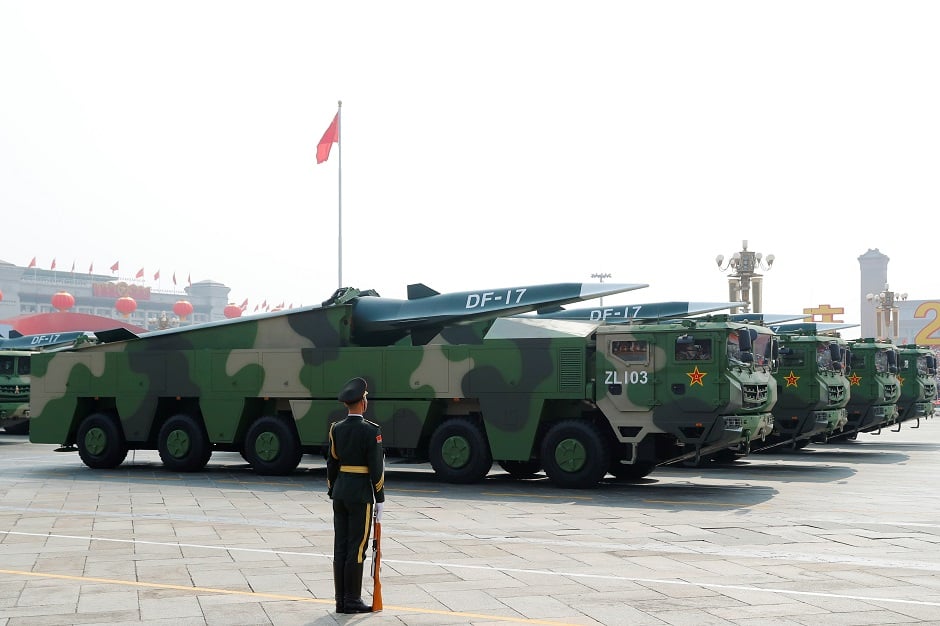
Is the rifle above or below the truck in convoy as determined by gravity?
below

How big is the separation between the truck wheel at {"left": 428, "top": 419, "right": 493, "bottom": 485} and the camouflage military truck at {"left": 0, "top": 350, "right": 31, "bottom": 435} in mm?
13976

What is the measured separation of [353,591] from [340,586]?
11 cm

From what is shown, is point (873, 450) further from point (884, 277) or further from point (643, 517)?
point (884, 277)

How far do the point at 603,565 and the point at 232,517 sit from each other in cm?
500

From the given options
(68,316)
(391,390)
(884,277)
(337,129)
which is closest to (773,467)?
(391,390)

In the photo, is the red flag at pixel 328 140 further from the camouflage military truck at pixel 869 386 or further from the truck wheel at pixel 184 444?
the camouflage military truck at pixel 869 386

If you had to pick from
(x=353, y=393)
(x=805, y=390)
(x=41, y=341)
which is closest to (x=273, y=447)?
(x=805, y=390)

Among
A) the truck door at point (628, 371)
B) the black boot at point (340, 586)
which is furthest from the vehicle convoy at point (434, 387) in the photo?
the black boot at point (340, 586)

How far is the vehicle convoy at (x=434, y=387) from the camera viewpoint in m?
15.1

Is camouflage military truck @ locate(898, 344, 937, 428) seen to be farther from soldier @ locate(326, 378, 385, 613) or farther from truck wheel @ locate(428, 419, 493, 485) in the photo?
soldier @ locate(326, 378, 385, 613)

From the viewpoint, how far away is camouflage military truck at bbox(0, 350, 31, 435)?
26047 mm

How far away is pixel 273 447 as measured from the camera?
1795cm

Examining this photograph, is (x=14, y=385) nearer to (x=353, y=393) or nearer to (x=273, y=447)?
(x=273, y=447)

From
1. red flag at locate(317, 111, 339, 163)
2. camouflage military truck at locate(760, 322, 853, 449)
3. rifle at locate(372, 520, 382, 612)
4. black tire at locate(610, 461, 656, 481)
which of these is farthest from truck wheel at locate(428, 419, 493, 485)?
red flag at locate(317, 111, 339, 163)
